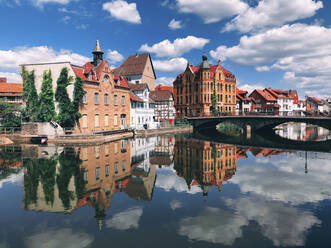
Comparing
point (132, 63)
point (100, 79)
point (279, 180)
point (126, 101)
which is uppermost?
point (132, 63)

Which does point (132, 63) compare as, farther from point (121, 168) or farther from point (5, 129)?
point (121, 168)

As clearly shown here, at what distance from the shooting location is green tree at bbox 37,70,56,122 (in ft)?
134

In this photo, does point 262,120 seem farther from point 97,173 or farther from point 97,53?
point 97,173

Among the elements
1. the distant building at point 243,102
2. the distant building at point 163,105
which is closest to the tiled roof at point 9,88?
the distant building at point 163,105


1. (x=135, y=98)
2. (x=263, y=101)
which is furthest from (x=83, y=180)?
(x=263, y=101)

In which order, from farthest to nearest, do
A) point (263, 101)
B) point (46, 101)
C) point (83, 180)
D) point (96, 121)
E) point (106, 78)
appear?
point (263, 101), point (106, 78), point (96, 121), point (46, 101), point (83, 180)

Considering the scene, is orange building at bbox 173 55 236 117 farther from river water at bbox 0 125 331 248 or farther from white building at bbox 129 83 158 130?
river water at bbox 0 125 331 248

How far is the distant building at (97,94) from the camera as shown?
4212 cm

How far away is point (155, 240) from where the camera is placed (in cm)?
941

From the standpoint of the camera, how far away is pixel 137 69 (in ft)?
256

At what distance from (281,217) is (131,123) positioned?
45.3m

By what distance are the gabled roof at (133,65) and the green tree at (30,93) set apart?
1499 inches

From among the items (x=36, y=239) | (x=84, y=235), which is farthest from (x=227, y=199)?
(x=36, y=239)

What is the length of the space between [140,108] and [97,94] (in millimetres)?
15067
